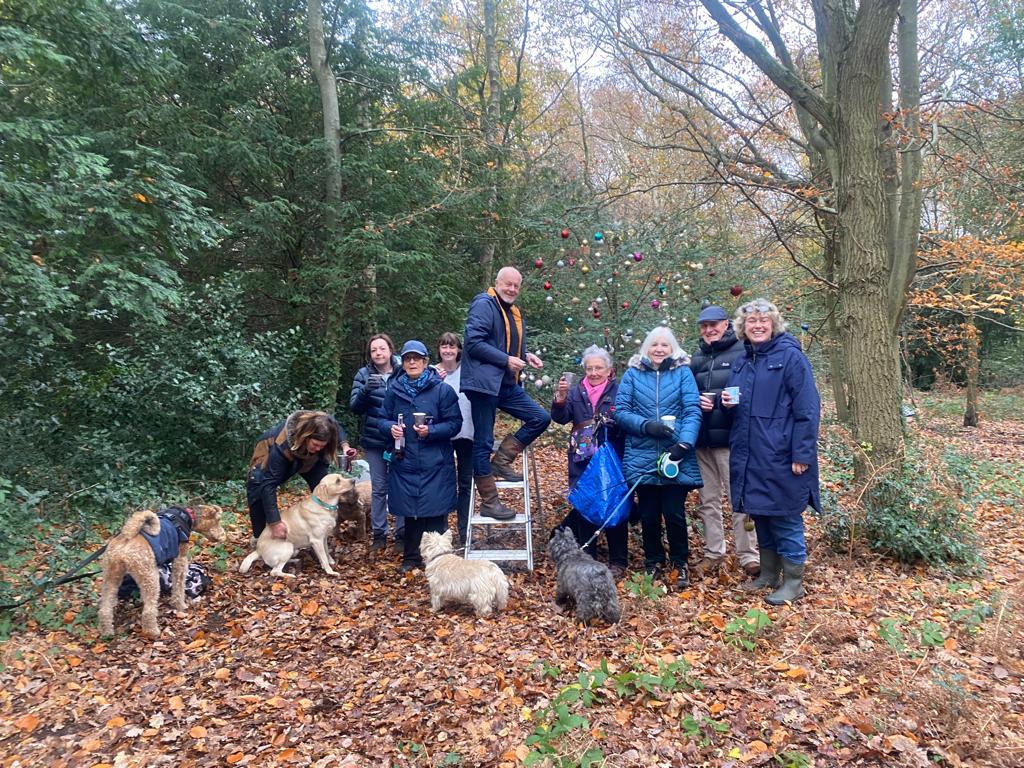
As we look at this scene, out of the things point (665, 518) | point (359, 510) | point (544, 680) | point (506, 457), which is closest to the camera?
point (544, 680)

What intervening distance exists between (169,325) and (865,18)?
28.7 feet

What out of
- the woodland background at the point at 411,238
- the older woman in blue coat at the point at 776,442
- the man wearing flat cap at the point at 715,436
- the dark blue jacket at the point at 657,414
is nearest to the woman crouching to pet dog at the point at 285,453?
the woodland background at the point at 411,238

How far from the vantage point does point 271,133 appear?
924 cm

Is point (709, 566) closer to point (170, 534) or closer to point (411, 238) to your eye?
point (170, 534)

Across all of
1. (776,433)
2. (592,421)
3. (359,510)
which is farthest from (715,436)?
(359,510)

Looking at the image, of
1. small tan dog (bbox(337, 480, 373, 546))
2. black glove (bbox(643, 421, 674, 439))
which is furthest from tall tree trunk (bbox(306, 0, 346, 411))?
black glove (bbox(643, 421, 674, 439))

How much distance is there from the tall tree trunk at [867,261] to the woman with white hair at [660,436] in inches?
78.5

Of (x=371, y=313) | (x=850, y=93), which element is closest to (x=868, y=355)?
(x=850, y=93)

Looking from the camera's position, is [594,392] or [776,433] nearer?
[776,433]

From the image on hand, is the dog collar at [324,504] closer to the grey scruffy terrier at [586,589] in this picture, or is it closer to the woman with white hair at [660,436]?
the grey scruffy terrier at [586,589]

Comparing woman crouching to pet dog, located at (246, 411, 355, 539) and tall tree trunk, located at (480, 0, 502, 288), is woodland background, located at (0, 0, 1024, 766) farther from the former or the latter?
woman crouching to pet dog, located at (246, 411, 355, 539)

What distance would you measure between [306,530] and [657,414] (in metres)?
3.36

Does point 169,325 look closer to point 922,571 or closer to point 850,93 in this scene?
point 850,93

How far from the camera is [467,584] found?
450 cm
